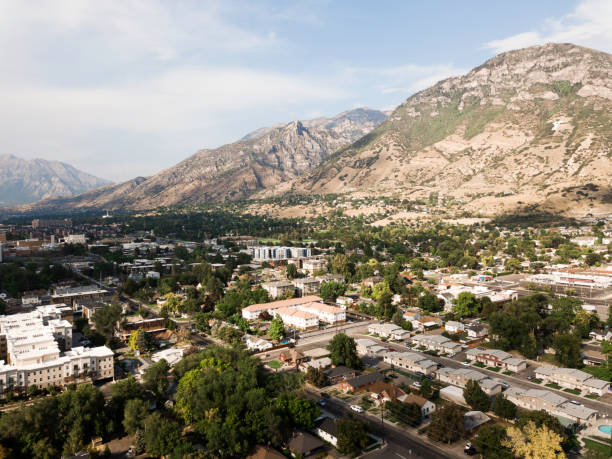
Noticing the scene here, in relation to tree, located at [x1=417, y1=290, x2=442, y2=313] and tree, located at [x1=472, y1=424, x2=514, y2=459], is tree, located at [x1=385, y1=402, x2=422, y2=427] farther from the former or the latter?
tree, located at [x1=417, y1=290, x2=442, y2=313]

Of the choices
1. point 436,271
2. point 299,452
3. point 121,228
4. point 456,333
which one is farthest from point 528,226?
point 121,228

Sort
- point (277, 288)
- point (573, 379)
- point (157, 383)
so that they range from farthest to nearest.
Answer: point (277, 288), point (573, 379), point (157, 383)

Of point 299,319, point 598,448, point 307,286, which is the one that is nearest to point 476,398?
point 598,448

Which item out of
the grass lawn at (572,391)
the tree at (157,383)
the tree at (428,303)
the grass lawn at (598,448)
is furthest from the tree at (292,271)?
the grass lawn at (598,448)

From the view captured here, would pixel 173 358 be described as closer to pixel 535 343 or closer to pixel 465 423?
pixel 465 423

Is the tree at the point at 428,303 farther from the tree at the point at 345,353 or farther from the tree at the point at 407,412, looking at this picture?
the tree at the point at 407,412

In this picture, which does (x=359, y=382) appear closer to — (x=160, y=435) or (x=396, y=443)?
(x=396, y=443)
